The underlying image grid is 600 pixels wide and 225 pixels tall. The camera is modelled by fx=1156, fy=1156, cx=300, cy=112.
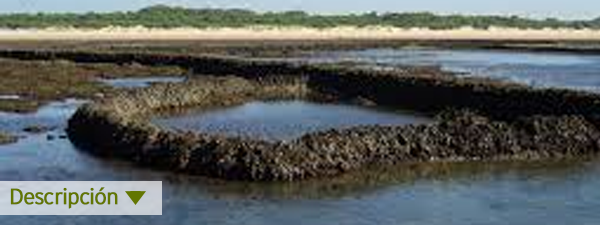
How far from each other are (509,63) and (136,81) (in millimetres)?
33016

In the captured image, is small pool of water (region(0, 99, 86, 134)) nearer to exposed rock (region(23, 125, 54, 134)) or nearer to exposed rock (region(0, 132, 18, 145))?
exposed rock (region(23, 125, 54, 134))

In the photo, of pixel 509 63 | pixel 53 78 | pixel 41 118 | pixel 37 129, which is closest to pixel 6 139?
pixel 37 129

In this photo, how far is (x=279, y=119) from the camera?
44.3 m

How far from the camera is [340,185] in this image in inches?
1040

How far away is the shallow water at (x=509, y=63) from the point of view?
2581 inches

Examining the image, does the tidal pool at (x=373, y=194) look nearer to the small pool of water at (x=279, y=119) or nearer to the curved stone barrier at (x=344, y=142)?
the curved stone barrier at (x=344, y=142)

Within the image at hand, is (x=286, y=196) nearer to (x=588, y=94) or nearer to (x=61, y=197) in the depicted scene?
(x=61, y=197)

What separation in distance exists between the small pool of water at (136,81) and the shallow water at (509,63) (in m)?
17.9

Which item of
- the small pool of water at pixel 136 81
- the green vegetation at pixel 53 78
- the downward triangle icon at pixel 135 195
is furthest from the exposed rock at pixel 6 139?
the small pool of water at pixel 136 81

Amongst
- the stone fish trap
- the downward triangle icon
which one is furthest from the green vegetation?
the downward triangle icon

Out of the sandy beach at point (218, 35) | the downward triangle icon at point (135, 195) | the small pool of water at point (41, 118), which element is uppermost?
the downward triangle icon at point (135, 195)

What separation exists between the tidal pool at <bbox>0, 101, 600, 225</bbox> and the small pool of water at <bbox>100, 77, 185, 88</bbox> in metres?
30.9

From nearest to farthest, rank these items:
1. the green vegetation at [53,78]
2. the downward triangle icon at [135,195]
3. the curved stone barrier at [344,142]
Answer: the downward triangle icon at [135,195], the curved stone barrier at [344,142], the green vegetation at [53,78]

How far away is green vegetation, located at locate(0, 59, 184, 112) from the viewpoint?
5275cm
